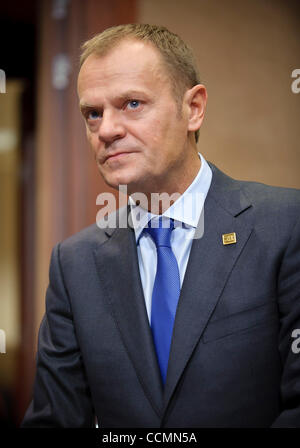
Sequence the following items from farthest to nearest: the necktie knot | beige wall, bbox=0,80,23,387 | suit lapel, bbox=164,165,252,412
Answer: beige wall, bbox=0,80,23,387
the necktie knot
suit lapel, bbox=164,165,252,412

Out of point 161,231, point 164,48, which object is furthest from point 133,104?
point 161,231

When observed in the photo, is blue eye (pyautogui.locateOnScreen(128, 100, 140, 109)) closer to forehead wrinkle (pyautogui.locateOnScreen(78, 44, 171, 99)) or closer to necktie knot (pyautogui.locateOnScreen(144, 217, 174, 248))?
forehead wrinkle (pyautogui.locateOnScreen(78, 44, 171, 99))

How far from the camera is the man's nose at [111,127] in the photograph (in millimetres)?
954

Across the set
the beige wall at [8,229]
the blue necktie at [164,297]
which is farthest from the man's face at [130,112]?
the beige wall at [8,229]

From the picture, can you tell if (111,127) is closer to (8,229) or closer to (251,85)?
(251,85)

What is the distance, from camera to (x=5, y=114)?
439cm

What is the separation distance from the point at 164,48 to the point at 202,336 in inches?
23.2

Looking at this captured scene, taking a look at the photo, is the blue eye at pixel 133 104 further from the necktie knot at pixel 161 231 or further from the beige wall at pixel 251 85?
the beige wall at pixel 251 85

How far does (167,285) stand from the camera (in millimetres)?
1014

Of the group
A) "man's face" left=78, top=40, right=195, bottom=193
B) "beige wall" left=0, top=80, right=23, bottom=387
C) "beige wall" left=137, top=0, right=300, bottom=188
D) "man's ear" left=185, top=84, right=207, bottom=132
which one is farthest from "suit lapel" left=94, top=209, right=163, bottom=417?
"beige wall" left=0, top=80, right=23, bottom=387

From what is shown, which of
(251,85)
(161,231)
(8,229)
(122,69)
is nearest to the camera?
(122,69)

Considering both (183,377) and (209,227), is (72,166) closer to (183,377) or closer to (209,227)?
(209,227)

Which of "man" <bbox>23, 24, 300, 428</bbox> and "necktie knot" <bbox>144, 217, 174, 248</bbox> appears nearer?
"man" <bbox>23, 24, 300, 428</bbox>

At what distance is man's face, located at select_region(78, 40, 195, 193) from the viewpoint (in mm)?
953
